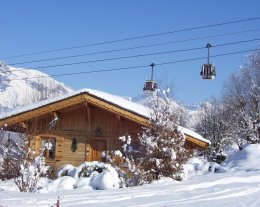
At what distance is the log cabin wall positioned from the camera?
24984 mm

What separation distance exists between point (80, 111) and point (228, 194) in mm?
14259

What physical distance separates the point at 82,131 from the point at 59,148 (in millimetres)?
1465

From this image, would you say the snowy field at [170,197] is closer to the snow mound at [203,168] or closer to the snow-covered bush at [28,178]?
the snow-covered bush at [28,178]

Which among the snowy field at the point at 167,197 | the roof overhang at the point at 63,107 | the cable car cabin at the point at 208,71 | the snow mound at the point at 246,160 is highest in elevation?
the cable car cabin at the point at 208,71

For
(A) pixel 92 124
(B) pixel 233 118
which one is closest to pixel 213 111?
(B) pixel 233 118

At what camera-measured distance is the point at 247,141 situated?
3962cm

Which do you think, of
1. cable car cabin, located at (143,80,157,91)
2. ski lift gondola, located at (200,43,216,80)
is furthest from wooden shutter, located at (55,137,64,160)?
ski lift gondola, located at (200,43,216,80)

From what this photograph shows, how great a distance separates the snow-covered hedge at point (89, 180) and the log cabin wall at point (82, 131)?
18.9ft

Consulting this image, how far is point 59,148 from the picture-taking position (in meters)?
25.2

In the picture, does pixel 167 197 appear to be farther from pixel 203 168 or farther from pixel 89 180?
pixel 203 168

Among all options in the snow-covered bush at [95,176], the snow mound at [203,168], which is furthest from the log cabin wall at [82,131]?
the snow-covered bush at [95,176]

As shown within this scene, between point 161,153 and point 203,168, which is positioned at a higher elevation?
point 161,153

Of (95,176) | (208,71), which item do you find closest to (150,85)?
→ (208,71)

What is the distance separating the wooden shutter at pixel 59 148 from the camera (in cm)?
2511
